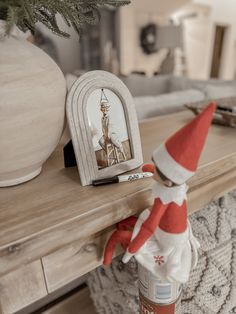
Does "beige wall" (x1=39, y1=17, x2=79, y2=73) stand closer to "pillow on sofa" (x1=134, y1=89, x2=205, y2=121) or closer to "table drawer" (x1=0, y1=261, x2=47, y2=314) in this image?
"pillow on sofa" (x1=134, y1=89, x2=205, y2=121)

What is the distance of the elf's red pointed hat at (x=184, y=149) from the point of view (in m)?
0.31

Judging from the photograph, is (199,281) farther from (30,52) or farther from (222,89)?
(222,89)

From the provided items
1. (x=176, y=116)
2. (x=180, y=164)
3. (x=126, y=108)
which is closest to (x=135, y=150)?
(x=126, y=108)

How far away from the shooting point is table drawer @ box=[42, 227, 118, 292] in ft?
1.33

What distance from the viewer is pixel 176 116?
95 cm

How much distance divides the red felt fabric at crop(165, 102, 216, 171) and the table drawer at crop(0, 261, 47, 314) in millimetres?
274

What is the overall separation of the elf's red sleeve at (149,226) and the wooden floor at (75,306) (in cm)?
64

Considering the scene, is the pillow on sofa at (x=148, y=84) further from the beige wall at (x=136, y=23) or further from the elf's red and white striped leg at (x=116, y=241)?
the elf's red and white striped leg at (x=116, y=241)

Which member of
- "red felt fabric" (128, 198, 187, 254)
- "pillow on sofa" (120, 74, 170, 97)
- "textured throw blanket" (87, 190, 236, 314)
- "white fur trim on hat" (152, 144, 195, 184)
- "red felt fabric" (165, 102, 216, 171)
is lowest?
"textured throw blanket" (87, 190, 236, 314)

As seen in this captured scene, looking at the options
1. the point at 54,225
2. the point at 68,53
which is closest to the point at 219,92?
the point at 54,225

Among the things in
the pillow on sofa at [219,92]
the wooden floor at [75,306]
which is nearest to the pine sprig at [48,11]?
the wooden floor at [75,306]

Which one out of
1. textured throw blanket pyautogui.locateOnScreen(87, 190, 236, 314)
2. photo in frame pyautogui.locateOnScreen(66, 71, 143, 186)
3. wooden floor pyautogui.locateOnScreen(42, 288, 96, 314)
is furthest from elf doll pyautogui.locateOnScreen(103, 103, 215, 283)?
wooden floor pyautogui.locateOnScreen(42, 288, 96, 314)

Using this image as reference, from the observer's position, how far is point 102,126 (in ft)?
1.55

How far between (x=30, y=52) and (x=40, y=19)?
0.08 meters
